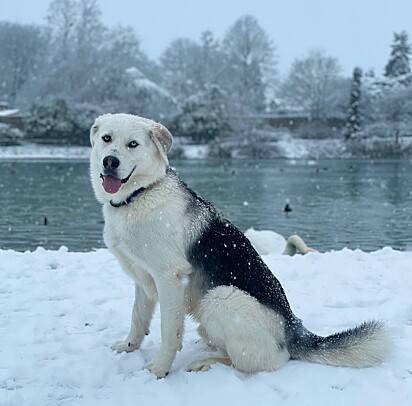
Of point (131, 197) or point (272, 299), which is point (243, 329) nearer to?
point (272, 299)

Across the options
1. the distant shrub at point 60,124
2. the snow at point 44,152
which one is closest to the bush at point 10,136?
the distant shrub at point 60,124

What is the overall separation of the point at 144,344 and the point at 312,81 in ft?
282

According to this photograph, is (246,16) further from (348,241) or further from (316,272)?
(316,272)

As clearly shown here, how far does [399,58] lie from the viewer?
83062 mm

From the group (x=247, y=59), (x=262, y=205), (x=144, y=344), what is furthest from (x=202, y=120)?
(x=144, y=344)

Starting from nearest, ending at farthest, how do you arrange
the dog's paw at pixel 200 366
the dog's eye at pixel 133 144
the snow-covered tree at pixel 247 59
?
the dog's eye at pixel 133 144, the dog's paw at pixel 200 366, the snow-covered tree at pixel 247 59

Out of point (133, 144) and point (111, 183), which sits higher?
point (133, 144)

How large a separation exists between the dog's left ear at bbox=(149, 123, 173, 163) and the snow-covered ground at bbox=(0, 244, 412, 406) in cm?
169

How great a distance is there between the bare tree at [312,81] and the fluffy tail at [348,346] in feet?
261

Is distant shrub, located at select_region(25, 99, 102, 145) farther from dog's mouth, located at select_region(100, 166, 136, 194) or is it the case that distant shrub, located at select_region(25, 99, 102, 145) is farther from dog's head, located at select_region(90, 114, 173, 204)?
dog's mouth, located at select_region(100, 166, 136, 194)

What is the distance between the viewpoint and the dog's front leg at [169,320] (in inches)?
172

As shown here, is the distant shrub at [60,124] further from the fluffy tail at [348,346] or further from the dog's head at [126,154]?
the fluffy tail at [348,346]

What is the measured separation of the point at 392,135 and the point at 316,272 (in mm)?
65733

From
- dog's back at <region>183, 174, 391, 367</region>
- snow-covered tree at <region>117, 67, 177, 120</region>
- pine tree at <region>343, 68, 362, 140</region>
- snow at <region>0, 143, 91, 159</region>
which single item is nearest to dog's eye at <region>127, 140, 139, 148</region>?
dog's back at <region>183, 174, 391, 367</region>
